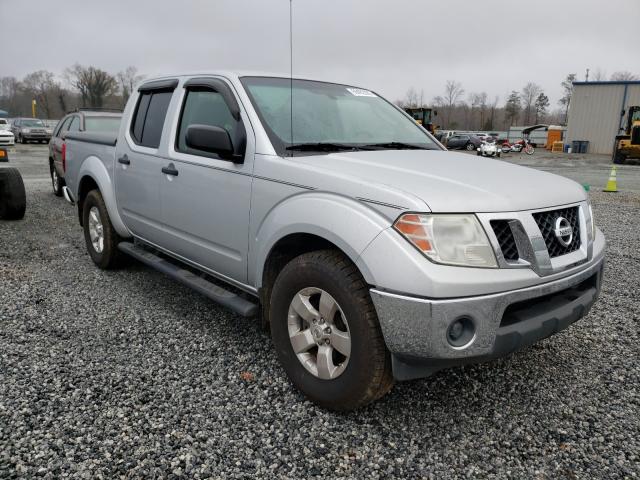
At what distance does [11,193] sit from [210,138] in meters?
6.11

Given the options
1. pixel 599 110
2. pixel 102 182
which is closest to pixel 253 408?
pixel 102 182

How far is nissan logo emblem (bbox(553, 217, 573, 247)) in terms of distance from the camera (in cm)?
248

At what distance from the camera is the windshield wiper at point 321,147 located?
119 inches

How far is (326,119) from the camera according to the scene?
340cm

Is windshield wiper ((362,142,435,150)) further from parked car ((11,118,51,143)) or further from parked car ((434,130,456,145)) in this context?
parked car ((11,118,51,143))

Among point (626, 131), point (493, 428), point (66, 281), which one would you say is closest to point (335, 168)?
point (493, 428)

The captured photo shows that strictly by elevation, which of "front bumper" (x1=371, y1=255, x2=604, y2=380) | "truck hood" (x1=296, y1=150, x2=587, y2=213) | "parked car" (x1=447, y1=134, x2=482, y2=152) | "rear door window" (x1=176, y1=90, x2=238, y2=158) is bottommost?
"parked car" (x1=447, y1=134, x2=482, y2=152)

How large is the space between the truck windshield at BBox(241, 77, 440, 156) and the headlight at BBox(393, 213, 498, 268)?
104 cm

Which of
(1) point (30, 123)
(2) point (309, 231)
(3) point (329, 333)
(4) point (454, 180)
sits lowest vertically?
(3) point (329, 333)

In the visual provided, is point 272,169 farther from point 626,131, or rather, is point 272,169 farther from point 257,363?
point 626,131

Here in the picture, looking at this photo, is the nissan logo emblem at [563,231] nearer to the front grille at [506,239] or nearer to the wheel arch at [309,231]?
the front grille at [506,239]

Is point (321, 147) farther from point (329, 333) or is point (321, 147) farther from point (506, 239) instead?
point (506, 239)

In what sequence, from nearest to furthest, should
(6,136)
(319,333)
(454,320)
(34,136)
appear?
(454,320)
(319,333)
(6,136)
(34,136)

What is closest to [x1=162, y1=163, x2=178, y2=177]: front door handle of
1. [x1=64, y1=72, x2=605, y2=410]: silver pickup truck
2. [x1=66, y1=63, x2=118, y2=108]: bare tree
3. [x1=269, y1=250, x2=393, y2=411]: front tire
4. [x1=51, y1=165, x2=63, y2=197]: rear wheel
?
[x1=64, y1=72, x2=605, y2=410]: silver pickup truck
